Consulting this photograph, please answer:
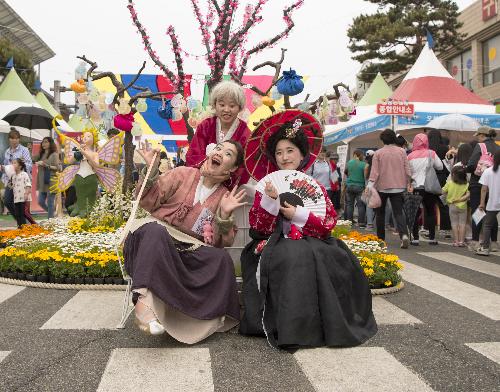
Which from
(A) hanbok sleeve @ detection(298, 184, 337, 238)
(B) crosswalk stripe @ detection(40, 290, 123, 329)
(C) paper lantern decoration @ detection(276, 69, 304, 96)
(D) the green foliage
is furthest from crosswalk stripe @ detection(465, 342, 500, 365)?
(D) the green foliage

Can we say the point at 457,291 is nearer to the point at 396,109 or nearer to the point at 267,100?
the point at 267,100

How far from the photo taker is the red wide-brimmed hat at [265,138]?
3.50m

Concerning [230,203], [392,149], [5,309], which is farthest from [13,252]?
[392,149]

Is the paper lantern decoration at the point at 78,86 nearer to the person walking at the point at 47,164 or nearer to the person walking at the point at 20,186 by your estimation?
the person walking at the point at 20,186

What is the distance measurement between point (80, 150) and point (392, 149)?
14.2 feet

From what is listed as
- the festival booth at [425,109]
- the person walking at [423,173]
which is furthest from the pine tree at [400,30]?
the person walking at [423,173]

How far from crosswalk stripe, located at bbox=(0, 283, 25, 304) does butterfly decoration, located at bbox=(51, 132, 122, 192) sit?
266 cm

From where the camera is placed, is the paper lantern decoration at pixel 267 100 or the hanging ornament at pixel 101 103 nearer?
the paper lantern decoration at pixel 267 100

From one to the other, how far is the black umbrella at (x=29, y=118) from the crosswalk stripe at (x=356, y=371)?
44.4 ft

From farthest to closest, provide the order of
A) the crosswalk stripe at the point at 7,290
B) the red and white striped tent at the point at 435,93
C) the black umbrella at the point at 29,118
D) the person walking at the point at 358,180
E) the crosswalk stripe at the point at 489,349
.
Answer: the black umbrella at the point at 29,118
the red and white striped tent at the point at 435,93
the person walking at the point at 358,180
the crosswalk stripe at the point at 7,290
the crosswalk stripe at the point at 489,349

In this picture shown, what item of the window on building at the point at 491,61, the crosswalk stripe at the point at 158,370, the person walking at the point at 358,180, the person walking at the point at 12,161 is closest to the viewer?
the crosswalk stripe at the point at 158,370

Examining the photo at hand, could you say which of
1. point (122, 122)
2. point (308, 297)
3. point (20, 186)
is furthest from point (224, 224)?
point (20, 186)

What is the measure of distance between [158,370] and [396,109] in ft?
32.2

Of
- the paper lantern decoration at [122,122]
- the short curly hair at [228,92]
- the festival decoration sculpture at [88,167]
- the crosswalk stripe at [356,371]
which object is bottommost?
the crosswalk stripe at [356,371]
